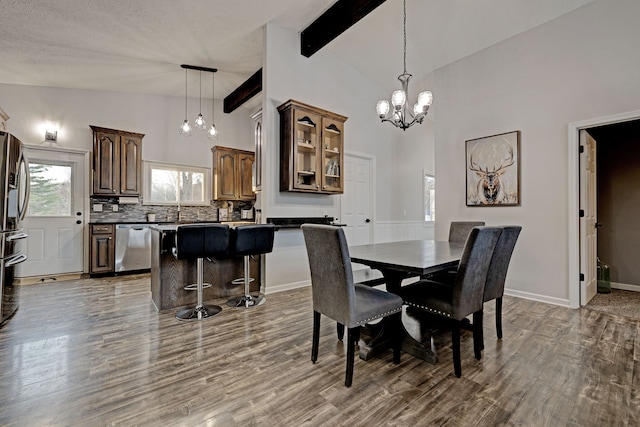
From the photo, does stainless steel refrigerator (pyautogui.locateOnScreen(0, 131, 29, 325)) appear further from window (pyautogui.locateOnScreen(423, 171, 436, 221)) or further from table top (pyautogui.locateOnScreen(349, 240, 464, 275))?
window (pyautogui.locateOnScreen(423, 171, 436, 221))

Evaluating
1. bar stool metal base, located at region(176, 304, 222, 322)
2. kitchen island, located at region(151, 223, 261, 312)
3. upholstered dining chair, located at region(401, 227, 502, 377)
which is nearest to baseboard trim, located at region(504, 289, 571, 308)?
upholstered dining chair, located at region(401, 227, 502, 377)

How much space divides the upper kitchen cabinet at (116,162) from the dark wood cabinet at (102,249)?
0.61 m

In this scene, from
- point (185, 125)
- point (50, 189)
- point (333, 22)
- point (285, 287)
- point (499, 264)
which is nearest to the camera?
point (499, 264)

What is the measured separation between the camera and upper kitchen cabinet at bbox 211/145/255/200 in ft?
19.8

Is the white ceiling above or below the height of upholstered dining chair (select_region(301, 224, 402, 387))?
above

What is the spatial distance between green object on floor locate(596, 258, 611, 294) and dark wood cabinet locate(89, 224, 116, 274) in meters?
7.25

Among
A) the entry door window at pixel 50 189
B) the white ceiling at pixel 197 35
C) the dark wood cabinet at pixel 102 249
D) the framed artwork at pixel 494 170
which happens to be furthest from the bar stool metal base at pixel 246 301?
the entry door window at pixel 50 189

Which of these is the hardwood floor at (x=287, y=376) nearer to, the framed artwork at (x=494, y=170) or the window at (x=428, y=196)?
the framed artwork at (x=494, y=170)

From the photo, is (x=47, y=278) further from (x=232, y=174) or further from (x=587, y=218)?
(x=587, y=218)

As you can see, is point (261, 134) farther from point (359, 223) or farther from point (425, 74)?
point (425, 74)

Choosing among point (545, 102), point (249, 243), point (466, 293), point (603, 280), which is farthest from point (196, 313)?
point (603, 280)

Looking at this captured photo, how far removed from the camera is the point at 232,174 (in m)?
6.20

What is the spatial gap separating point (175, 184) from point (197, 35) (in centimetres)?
310

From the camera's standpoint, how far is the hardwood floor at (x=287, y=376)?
1.48 meters
